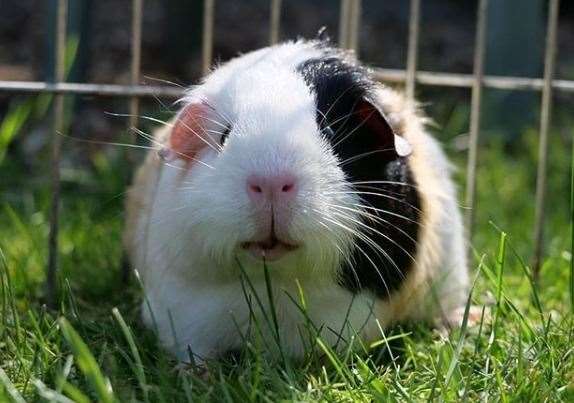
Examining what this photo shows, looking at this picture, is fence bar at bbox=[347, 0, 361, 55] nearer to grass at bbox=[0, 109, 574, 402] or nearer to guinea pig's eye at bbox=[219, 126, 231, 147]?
grass at bbox=[0, 109, 574, 402]

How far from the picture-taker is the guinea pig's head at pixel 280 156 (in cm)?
224

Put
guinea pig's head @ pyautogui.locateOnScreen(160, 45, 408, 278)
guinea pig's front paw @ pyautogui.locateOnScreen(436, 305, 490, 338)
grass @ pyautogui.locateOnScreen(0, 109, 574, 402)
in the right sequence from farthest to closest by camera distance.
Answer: guinea pig's front paw @ pyautogui.locateOnScreen(436, 305, 490, 338), guinea pig's head @ pyautogui.locateOnScreen(160, 45, 408, 278), grass @ pyautogui.locateOnScreen(0, 109, 574, 402)

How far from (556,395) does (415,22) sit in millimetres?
1520

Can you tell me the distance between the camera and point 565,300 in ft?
10.4

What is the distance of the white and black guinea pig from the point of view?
7.47ft

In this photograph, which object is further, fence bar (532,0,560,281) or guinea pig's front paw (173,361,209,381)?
fence bar (532,0,560,281)

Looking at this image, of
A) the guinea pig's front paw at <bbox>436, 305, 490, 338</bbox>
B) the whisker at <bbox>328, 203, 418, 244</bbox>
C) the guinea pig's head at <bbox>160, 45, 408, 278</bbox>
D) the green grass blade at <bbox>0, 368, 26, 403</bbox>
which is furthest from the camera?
the guinea pig's front paw at <bbox>436, 305, 490, 338</bbox>

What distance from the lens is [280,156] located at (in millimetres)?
2242

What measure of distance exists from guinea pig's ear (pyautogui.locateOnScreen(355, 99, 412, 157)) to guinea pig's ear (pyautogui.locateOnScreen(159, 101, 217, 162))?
1.16 ft

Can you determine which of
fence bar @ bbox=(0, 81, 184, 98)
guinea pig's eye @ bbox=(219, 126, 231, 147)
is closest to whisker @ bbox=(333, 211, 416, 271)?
guinea pig's eye @ bbox=(219, 126, 231, 147)

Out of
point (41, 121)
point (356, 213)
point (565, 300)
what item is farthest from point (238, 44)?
point (356, 213)

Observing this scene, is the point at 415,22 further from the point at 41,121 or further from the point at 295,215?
the point at 41,121

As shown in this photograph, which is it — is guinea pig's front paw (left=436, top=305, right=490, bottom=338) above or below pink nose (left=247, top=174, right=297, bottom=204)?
below

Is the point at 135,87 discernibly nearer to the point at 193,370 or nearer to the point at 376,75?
the point at 376,75
